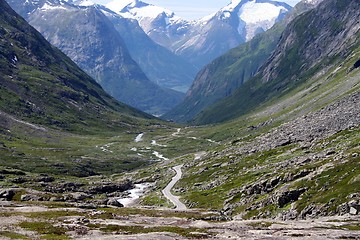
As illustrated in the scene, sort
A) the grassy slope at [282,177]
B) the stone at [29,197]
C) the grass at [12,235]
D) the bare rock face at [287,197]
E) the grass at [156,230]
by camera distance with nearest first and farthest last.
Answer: the grass at [12,235], the grass at [156,230], the grassy slope at [282,177], the bare rock face at [287,197], the stone at [29,197]

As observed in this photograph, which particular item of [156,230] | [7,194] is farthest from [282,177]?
[7,194]

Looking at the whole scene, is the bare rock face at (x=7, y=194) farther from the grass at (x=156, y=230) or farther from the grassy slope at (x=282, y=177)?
the grass at (x=156, y=230)

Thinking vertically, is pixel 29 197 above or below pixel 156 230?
above

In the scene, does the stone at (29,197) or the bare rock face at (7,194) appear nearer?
the bare rock face at (7,194)

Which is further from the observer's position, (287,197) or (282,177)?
(282,177)

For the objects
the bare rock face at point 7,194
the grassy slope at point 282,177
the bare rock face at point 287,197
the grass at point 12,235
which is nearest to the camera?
the grass at point 12,235

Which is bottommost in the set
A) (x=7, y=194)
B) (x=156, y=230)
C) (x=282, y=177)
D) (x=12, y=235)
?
(x=282, y=177)

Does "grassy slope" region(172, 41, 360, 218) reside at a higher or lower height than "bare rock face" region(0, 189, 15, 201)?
lower

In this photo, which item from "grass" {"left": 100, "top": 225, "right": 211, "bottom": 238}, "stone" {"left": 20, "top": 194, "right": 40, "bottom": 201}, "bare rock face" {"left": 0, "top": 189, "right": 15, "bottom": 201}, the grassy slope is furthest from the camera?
"stone" {"left": 20, "top": 194, "right": 40, "bottom": 201}

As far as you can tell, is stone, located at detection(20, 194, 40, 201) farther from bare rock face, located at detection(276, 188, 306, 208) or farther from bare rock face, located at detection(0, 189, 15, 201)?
bare rock face, located at detection(276, 188, 306, 208)

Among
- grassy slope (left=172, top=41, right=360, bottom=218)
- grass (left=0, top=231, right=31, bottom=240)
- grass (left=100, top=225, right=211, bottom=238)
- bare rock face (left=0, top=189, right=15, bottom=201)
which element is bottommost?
grassy slope (left=172, top=41, right=360, bottom=218)

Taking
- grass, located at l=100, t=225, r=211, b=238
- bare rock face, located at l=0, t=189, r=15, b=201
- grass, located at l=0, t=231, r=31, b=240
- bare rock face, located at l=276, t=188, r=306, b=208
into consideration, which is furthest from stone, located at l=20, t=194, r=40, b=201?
bare rock face, located at l=276, t=188, r=306, b=208

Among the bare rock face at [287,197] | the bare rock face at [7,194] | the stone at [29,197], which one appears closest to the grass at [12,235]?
the bare rock face at [287,197]

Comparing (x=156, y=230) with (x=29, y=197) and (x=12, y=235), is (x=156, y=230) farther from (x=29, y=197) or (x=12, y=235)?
(x=29, y=197)
